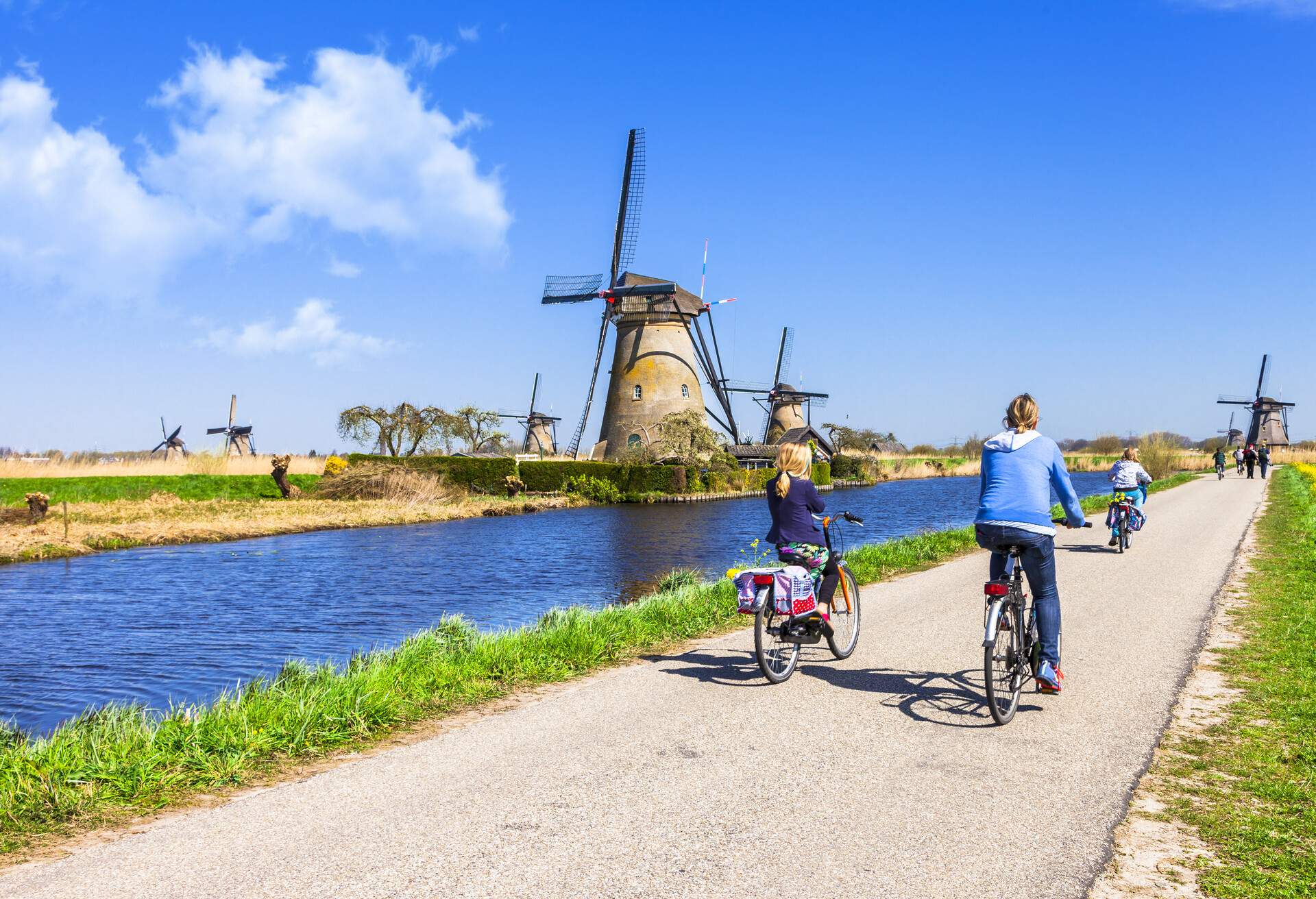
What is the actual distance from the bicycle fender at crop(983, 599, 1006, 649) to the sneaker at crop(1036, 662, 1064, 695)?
725 millimetres

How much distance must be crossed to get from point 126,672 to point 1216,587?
1288cm

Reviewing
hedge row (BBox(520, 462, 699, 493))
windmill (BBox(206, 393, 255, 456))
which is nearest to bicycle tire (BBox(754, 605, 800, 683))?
hedge row (BBox(520, 462, 699, 493))

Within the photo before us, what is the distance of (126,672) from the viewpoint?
1079 centimetres

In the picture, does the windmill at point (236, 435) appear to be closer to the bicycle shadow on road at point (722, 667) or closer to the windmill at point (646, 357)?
the windmill at point (646, 357)

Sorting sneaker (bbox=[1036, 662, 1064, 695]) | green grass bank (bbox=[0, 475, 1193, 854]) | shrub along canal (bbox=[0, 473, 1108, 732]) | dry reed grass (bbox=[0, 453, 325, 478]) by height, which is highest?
dry reed grass (bbox=[0, 453, 325, 478])

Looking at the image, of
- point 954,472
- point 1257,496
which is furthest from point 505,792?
point 954,472

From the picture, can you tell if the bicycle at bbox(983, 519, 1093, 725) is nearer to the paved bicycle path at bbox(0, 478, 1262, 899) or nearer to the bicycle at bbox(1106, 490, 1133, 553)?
the paved bicycle path at bbox(0, 478, 1262, 899)

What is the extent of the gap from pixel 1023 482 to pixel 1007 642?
104 centimetres

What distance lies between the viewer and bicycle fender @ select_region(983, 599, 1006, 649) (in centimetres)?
575

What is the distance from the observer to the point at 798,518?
713cm

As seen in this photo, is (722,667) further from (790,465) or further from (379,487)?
(379,487)

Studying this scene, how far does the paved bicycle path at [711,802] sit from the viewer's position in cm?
372

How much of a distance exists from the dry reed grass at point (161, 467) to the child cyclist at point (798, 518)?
36.2 meters

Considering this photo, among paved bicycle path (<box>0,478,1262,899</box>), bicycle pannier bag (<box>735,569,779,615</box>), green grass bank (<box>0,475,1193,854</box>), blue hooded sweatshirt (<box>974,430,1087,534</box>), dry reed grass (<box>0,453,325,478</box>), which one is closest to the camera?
paved bicycle path (<box>0,478,1262,899</box>)
